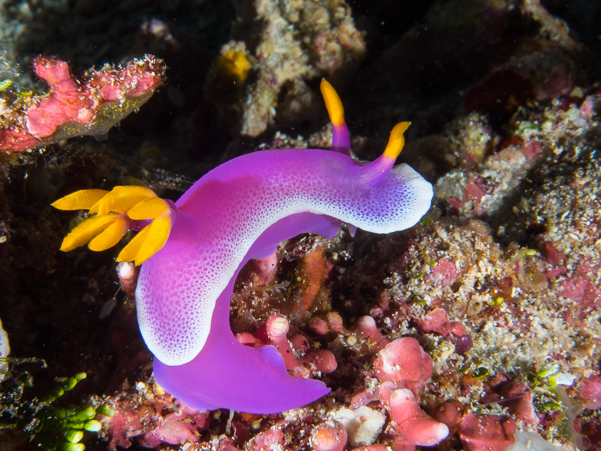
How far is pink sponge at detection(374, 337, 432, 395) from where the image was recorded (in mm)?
2145

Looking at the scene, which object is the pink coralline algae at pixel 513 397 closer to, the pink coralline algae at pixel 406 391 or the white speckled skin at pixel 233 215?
the pink coralline algae at pixel 406 391

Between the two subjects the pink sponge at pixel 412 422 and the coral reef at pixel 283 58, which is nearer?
the pink sponge at pixel 412 422

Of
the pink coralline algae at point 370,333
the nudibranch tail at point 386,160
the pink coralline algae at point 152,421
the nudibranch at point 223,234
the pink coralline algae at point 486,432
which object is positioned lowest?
the pink coralline algae at point 152,421

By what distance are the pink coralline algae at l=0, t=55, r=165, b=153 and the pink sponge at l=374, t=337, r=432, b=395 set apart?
7.25 feet

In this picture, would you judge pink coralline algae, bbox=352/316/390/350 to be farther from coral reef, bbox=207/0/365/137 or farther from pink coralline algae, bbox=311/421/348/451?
coral reef, bbox=207/0/365/137

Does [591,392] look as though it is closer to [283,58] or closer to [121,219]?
[121,219]

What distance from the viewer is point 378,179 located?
233 centimetres

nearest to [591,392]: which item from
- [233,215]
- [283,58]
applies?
[233,215]

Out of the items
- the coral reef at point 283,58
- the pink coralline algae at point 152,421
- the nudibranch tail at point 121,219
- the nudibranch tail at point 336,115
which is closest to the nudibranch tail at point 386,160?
the nudibranch tail at point 336,115

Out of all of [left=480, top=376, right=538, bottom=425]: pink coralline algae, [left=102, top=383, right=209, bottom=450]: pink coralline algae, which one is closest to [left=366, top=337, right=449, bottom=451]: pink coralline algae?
[left=480, top=376, right=538, bottom=425]: pink coralline algae

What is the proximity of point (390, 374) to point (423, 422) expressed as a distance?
11.7 inches

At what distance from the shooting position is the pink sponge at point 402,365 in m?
2.14

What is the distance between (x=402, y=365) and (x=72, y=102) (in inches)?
98.0

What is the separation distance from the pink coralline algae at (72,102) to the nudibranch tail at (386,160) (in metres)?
1.45
